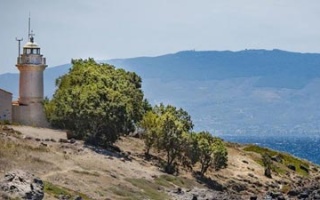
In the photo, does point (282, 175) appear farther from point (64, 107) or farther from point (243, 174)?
point (64, 107)

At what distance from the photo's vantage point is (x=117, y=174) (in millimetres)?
81125

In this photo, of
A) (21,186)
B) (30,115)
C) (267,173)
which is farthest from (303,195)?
(21,186)

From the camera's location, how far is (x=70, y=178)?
71.0 meters

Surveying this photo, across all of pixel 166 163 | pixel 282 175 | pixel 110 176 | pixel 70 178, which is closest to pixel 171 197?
pixel 110 176

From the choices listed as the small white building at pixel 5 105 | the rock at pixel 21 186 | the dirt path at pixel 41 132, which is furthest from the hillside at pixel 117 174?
the rock at pixel 21 186

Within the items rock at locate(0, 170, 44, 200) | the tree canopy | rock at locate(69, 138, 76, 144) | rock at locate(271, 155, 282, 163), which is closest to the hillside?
rock at locate(69, 138, 76, 144)

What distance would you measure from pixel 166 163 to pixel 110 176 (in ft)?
68.3

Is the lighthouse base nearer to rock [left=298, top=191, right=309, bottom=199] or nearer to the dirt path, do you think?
the dirt path

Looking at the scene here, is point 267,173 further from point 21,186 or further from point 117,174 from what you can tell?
point 21,186

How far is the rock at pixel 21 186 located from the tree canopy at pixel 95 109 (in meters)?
40.9

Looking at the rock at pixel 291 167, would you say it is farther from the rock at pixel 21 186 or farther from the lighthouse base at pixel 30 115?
the rock at pixel 21 186

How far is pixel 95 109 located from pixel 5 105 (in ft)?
45.6

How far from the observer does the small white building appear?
100 meters

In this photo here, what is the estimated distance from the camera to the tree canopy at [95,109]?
3738 inches
